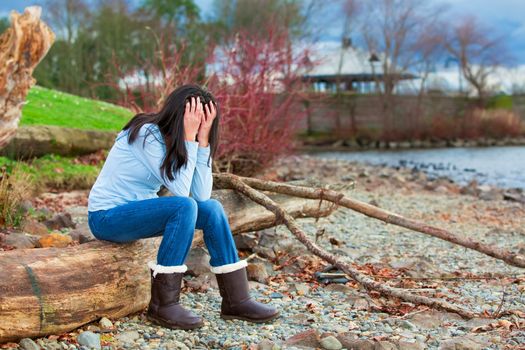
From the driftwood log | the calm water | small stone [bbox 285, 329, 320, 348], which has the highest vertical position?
the driftwood log

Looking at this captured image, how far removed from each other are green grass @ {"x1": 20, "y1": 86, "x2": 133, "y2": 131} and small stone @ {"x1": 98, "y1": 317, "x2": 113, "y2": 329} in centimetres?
783

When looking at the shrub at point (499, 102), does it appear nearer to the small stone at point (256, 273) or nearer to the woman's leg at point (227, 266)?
the small stone at point (256, 273)

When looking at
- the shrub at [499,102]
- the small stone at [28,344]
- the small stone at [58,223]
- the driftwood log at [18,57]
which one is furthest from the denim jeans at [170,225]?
the shrub at [499,102]

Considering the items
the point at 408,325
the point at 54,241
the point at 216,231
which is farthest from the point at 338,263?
the point at 54,241

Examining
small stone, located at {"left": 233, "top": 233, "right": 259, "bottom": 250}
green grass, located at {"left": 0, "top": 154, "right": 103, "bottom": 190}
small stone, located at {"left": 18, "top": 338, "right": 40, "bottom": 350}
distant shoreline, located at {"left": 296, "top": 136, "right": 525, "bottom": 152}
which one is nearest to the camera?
small stone, located at {"left": 18, "top": 338, "right": 40, "bottom": 350}

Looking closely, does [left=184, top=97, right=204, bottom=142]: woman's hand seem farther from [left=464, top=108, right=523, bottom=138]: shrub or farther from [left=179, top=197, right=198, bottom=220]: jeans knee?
[left=464, top=108, right=523, bottom=138]: shrub

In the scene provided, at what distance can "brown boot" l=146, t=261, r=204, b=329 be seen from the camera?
12.6ft

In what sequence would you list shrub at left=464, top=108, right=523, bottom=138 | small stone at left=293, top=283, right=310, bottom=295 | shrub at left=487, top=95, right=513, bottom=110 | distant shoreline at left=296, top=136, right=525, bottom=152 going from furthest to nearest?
shrub at left=487, top=95, right=513, bottom=110 → shrub at left=464, top=108, right=523, bottom=138 → distant shoreline at left=296, top=136, right=525, bottom=152 → small stone at left=293, top=283, right=310, bottom=295

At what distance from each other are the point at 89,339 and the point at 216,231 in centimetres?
97

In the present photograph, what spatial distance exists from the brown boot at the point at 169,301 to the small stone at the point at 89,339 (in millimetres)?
411

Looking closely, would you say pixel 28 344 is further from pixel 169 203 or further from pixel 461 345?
pixel 461 345

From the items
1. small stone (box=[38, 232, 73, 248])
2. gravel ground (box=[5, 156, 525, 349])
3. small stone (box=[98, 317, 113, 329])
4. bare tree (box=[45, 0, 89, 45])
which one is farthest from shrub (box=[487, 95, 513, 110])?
small stone (box=[98, 317, 113, 329])

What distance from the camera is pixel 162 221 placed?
3867 millimetres

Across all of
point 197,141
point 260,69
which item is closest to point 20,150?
point 260,69
